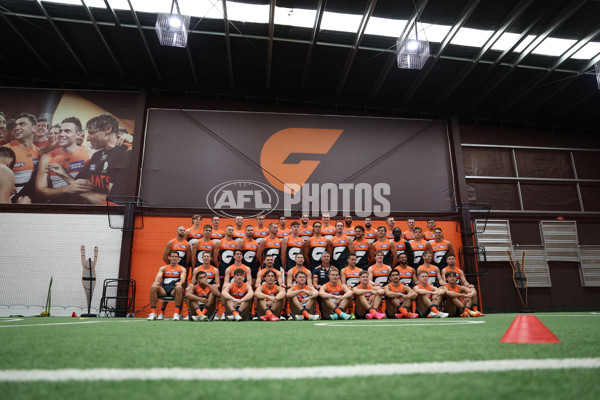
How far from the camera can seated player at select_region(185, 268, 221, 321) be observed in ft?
19.8

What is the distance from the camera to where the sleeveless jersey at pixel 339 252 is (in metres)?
7.31

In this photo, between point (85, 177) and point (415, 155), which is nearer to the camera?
point (85, 177)

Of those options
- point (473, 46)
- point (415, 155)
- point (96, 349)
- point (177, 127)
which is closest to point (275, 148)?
point (177, 127)

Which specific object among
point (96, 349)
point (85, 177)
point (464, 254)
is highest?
point (85, 177)

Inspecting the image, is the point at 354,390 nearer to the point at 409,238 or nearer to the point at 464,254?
the point at 409,238

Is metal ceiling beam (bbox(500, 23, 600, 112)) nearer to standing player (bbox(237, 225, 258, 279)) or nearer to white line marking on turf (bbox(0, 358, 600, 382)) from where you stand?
standing player (bbox(237, 225, 258, 279))

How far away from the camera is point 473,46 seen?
912 cm

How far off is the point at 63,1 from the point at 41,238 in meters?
5.63

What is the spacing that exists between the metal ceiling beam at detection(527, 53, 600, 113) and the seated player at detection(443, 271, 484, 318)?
293 inches

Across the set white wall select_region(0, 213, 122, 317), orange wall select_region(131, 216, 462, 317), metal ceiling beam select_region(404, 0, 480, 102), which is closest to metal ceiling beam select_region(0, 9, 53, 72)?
white wall select_region(0, 213, 122, 317)

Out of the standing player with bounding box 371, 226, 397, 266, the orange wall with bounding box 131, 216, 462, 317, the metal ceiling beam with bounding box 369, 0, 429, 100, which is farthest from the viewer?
the orange wall with bounding box 131, 216, 462, 317

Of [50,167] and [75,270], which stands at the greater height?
[50,167]

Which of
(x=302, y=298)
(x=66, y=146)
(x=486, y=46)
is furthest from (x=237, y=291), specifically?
(x=486, y=46)

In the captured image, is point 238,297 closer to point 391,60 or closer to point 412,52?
point 412,52
